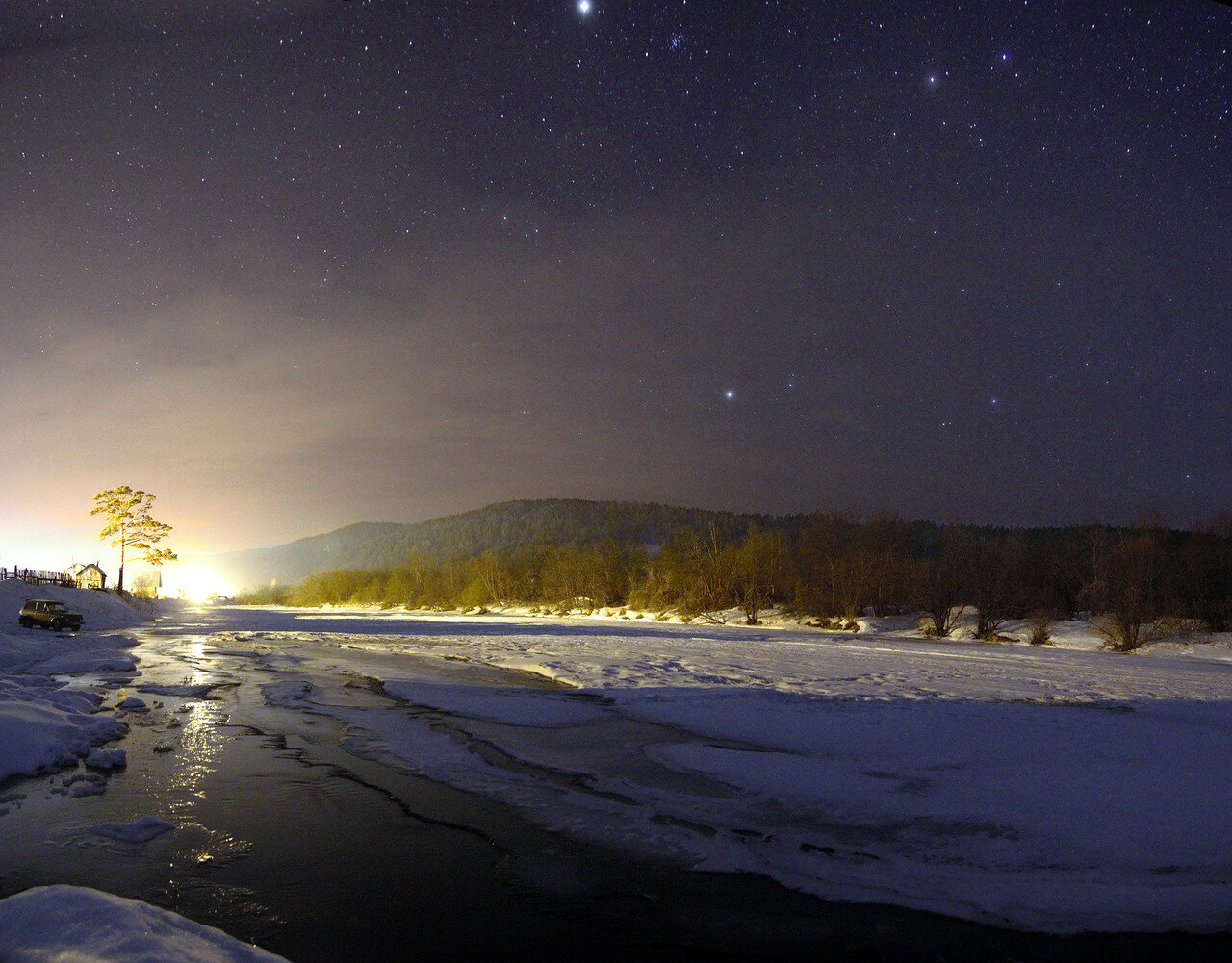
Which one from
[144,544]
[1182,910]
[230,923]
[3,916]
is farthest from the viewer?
[144,544]

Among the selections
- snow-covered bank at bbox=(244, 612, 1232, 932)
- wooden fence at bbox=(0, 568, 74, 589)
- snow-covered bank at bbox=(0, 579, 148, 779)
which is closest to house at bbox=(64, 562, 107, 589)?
wooden fence at bbox=(0, 568, 74, 589)

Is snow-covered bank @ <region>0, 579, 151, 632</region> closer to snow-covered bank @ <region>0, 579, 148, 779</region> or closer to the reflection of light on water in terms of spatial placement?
snow-covered bank @ <region>0, 579, 148, 779</region>

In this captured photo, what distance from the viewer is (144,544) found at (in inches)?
2495

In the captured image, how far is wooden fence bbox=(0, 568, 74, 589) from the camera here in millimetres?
48772

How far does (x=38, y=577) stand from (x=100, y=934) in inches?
2472

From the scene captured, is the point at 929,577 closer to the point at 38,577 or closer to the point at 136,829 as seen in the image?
the point at 136,829

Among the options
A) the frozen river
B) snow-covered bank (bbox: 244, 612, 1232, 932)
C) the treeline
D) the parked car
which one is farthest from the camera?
the treeline

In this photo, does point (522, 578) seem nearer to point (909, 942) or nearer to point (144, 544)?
point (144, 544)

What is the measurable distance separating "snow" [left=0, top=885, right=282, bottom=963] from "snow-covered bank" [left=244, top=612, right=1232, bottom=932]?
3.56 meters

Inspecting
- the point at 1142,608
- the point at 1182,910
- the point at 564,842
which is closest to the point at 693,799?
the point at 564,842

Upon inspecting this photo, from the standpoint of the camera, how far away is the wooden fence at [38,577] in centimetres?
4877

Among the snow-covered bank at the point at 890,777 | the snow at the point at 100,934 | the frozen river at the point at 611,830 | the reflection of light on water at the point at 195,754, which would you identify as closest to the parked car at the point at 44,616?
the frozen river at the point at 611,830

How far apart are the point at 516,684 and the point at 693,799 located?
10567 mm

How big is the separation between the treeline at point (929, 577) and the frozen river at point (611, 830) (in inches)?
1216
